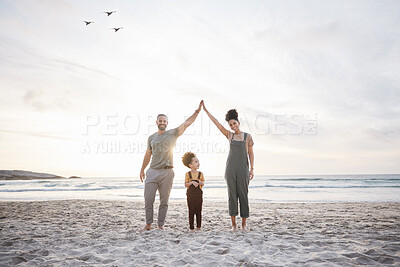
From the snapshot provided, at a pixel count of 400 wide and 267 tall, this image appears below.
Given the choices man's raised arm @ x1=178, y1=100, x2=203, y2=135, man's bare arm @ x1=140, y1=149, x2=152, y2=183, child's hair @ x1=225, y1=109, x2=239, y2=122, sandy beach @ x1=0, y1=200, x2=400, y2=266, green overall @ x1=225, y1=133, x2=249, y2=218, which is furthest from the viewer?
man's bare arm @ x1=140, y1=149, x2=152, y2=183

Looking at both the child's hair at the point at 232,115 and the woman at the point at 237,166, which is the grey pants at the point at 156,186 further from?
the child's hair at the point at 232,115

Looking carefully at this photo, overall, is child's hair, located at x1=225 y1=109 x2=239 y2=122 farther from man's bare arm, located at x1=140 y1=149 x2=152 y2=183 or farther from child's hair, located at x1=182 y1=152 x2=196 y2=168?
man's bare arm, located at x1=140 y1=149 x2=152 y2=183

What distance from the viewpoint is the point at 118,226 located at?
5.42m

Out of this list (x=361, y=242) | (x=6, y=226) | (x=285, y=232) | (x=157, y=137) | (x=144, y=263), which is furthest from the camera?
(x=6, y=226)

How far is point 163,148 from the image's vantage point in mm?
4840

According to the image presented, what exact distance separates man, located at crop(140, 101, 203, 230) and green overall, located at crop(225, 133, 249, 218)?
1155mm

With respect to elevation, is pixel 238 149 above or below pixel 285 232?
above

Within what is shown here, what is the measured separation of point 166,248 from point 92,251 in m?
1.09

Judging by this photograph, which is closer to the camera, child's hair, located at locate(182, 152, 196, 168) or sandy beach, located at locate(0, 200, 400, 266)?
sandy beach, located at locate(0, 200, 400, 266)

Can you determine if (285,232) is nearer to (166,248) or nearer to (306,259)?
(306,259)

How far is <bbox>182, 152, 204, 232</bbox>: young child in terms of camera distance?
182 inches

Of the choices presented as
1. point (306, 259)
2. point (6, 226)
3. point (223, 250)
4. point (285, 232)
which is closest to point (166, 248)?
point (223, 250)

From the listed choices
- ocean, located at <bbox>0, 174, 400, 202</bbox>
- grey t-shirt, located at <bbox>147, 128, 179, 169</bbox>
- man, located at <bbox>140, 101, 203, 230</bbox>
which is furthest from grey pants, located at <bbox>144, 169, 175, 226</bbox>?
ocean, located at <bbox>0, 174, 400, 202</bbox>

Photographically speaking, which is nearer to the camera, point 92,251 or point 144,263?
point 144,263
